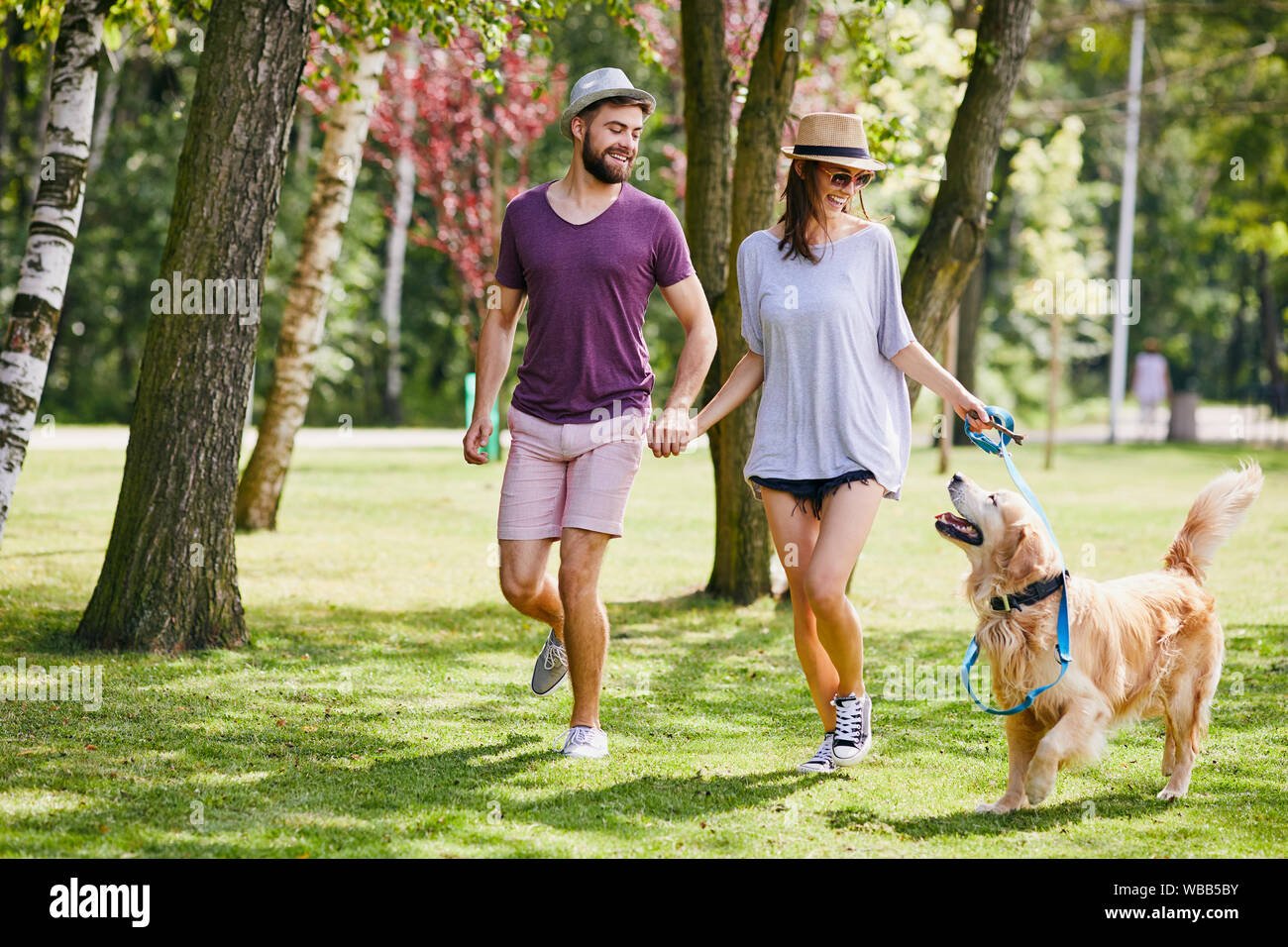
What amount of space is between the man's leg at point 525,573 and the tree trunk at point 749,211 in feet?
13.2

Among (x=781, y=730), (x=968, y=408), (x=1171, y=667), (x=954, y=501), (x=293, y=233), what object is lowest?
(x=781, y=730)

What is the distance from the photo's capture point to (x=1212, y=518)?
5.60m

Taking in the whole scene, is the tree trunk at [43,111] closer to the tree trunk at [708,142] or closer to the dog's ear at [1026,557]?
the tree trunk at [708,142]

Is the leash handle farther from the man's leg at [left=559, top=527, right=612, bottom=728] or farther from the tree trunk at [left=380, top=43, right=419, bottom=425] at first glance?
the tree trunk at [left=380, top=43, right=419, bottom=425]

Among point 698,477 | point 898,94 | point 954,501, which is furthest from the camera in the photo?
point 698,477

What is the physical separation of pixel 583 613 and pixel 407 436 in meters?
23.2

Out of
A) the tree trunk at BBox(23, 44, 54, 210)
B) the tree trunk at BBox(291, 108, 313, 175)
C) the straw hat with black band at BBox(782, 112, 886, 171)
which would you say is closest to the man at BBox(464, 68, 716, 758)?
the straw hat with black band at BBox(782, 112, 886, 171)

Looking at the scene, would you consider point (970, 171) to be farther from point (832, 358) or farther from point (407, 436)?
point (407, 436)

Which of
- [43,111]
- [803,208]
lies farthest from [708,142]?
[43,111]

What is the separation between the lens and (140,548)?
7.47 meters

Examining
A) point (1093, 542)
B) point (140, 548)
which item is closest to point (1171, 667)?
point (140, 548)

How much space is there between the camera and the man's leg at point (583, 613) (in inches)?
224
